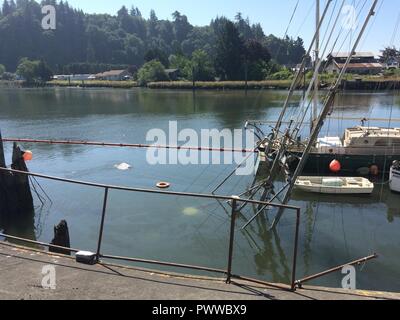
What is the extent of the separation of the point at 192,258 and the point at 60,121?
152ft

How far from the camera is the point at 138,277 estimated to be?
724 cm

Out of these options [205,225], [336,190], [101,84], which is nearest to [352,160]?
[336,190]

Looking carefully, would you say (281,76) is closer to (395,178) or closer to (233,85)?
(233,85)

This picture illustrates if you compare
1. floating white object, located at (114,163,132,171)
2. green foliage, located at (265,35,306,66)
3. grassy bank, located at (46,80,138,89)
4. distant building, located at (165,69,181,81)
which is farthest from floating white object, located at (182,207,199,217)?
green foliage, located at (265,35,306,66)

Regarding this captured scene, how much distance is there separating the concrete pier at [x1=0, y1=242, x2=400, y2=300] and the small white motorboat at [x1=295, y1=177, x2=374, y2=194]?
50.5ft

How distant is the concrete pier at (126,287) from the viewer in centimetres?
657

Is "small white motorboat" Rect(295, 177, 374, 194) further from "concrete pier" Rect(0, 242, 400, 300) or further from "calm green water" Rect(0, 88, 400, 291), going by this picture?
"concrete pier" Rect(0, 242, 400, 300)

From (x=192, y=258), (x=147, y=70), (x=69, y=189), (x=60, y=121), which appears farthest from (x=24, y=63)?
(x=192, y=258)

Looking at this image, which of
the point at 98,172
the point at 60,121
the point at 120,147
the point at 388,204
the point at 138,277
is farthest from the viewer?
the point at 60,121

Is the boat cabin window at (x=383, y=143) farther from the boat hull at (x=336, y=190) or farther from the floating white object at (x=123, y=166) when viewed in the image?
the floating white object at (x=123, y=166)
